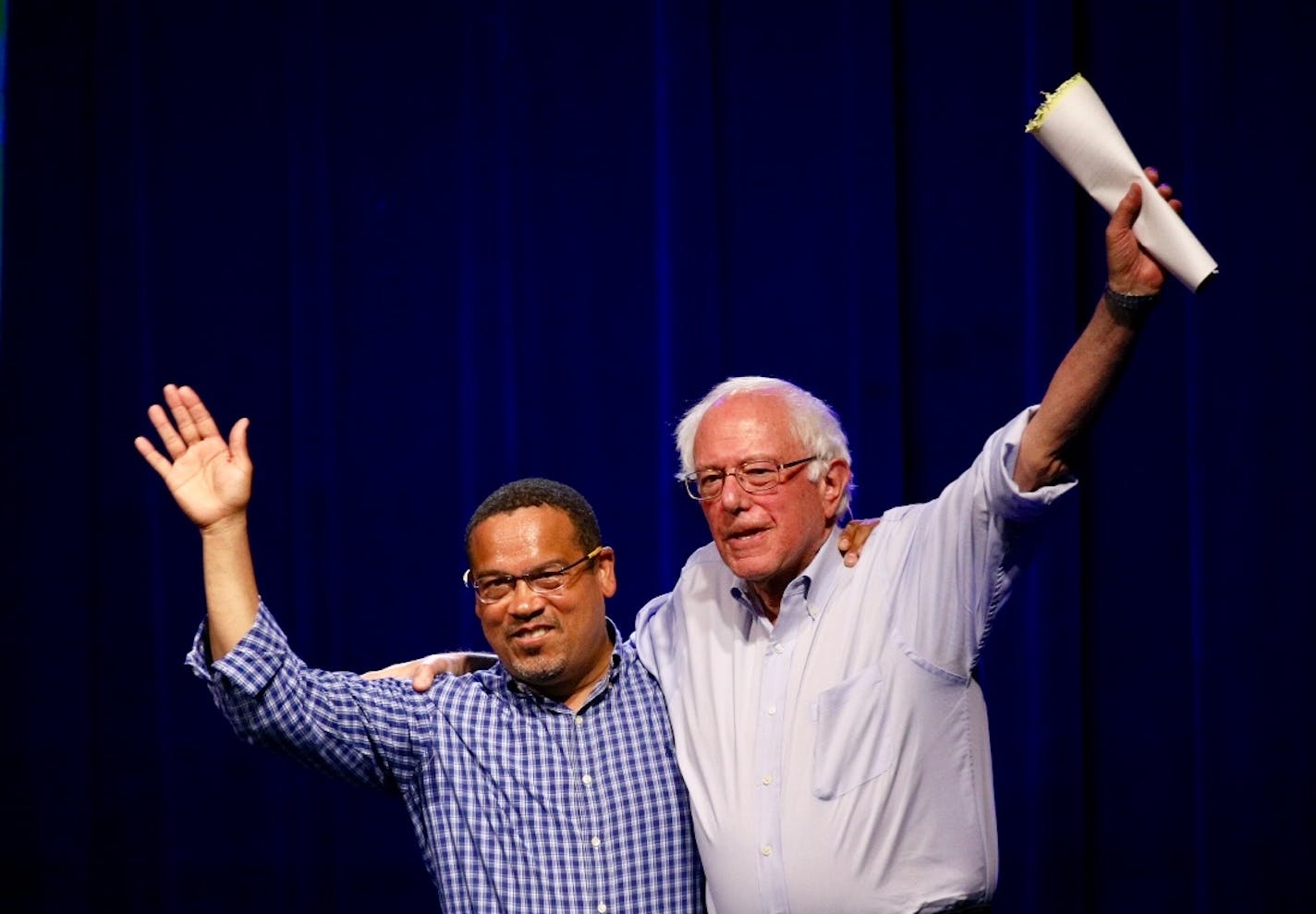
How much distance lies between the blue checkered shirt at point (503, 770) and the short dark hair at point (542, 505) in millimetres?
229

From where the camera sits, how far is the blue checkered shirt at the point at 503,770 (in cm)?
210

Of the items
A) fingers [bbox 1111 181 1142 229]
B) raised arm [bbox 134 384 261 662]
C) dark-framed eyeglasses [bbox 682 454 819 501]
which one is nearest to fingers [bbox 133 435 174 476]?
raised arm [bbox 134 384 261 662]

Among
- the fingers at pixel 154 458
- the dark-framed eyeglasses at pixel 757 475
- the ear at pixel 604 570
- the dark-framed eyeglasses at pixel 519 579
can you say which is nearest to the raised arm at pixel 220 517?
the fingers at pixel 154 458

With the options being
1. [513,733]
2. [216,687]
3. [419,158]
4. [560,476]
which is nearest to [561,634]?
[513,733]

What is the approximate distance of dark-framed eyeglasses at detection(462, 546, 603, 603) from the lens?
2.21 m

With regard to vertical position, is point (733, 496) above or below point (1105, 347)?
below

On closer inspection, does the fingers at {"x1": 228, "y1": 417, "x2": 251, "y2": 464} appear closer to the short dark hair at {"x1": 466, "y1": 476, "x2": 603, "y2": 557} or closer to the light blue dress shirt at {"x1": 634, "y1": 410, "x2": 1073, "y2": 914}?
the short dark hair at {"x1": 466, "y1": 476, "x2": 603, "y2": 557}

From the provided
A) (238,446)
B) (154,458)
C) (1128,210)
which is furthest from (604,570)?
(1128,210)

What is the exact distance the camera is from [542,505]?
2.28 metres

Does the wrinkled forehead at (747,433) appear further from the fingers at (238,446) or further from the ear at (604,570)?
the fingers at (238,446)

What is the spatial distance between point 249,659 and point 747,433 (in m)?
0.82

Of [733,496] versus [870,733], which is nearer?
[870,733]

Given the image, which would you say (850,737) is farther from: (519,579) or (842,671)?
(519,579)

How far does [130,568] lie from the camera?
3.73 m
